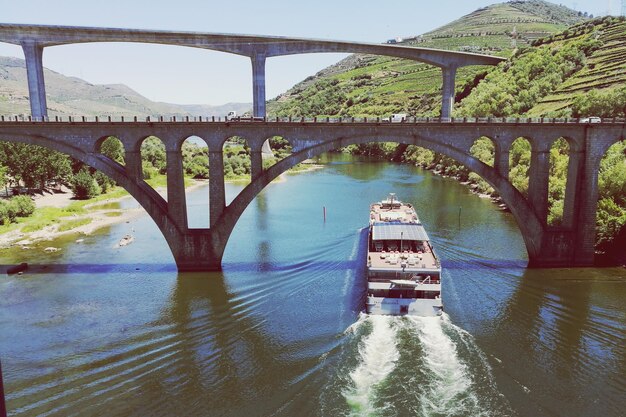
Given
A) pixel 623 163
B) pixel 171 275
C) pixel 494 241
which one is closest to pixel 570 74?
pixel 623 163

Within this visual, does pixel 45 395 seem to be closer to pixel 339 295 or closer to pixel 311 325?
pixel 311 325

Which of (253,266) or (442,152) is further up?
(442,152)

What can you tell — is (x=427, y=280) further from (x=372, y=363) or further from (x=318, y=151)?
(x=318, y=151)

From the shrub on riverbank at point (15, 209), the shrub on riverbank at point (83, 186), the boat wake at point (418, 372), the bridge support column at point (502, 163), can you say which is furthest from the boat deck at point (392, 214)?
the shrub on riverbank at point (83, 186)

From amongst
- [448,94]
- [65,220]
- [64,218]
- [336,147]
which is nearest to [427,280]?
[336,147]

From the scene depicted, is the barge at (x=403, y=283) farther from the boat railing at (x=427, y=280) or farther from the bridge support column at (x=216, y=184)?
A: the bridge support column at (x=216, y=184)

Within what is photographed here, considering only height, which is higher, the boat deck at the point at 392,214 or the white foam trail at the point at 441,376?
the boat deck at the point at 392,214
